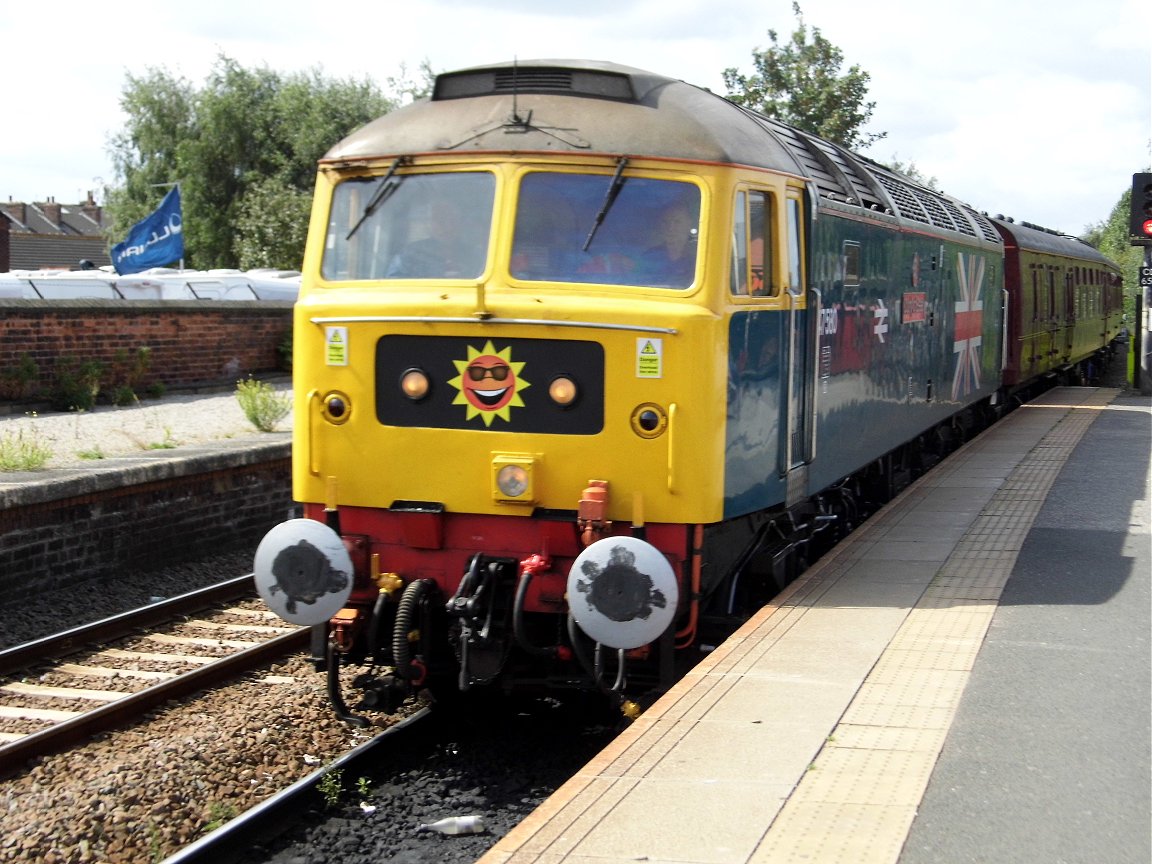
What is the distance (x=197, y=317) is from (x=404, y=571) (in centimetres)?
1449

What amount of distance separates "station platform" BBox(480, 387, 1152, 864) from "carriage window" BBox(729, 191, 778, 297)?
1685 millimetres

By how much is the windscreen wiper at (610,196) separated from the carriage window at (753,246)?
0.58 m

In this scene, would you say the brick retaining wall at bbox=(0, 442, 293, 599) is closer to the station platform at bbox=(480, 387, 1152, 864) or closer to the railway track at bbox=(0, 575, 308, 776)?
the railway track at bbox=(0, 575, 308, 776)

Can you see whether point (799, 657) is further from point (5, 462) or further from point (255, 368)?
point (255, 368)

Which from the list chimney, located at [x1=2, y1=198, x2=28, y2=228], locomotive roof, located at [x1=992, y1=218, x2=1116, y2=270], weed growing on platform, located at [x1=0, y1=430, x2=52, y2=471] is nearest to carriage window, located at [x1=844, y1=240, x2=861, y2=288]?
weed growing on platform, located at [x1=0, y1=430, x2=52, y2=471]

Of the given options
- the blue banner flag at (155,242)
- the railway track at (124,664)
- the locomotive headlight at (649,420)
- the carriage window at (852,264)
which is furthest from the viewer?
the blue banner flag at (155,242)

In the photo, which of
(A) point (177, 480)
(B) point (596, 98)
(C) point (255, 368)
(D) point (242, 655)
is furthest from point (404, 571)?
(C) point (255, 368)

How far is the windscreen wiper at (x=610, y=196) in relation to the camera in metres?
6.50

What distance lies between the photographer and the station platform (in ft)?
14.0

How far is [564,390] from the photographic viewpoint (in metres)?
6.38

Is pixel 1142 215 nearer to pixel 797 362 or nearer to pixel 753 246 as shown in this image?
pixel 797 362

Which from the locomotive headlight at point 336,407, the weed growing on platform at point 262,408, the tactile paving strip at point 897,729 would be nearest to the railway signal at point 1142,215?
the tactile paving strip at point 897,729

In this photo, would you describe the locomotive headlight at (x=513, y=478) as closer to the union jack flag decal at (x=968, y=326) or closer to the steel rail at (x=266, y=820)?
the steel rail at (x=266, y=820)

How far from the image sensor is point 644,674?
677 centimetres
